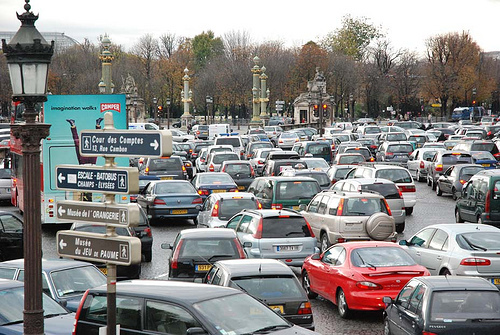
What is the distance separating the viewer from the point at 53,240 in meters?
24.7

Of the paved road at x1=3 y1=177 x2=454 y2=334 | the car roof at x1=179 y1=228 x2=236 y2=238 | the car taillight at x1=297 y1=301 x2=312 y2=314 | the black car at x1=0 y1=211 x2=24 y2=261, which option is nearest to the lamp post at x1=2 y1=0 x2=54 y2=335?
the car taillight at x1=297 y1=301 x2=312 y2=314

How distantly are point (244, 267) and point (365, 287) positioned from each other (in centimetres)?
240

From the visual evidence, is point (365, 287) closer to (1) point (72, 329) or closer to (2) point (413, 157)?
(1) point (72, 329)

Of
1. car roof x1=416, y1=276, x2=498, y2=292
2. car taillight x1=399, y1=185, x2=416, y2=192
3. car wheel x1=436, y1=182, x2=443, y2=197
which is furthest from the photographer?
car wheel x1=436, y1=182, x2=443, y2=197

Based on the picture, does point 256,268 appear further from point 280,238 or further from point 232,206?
point 232,206

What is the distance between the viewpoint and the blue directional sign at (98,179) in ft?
27.7

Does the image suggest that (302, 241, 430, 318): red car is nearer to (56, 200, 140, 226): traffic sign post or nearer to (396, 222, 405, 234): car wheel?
(56, 200, 140, 226): traffic sign post

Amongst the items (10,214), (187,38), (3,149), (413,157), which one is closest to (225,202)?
(10,214)

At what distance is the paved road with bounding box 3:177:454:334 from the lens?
13.9 metres

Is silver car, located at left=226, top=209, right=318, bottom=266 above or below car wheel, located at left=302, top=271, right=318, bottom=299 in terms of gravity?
above

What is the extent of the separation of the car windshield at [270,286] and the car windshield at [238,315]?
7.19 ft

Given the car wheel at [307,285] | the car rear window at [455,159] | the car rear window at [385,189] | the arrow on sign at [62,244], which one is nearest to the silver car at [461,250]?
the car wheel at [307,285]

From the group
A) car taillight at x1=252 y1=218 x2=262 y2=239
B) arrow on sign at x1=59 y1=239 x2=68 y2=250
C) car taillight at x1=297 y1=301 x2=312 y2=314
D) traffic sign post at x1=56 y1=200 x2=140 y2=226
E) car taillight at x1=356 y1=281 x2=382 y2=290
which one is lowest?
car taillight at x1=356 y1=281 x2=382 y2=290

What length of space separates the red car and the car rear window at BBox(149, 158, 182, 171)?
1956 centimetres
